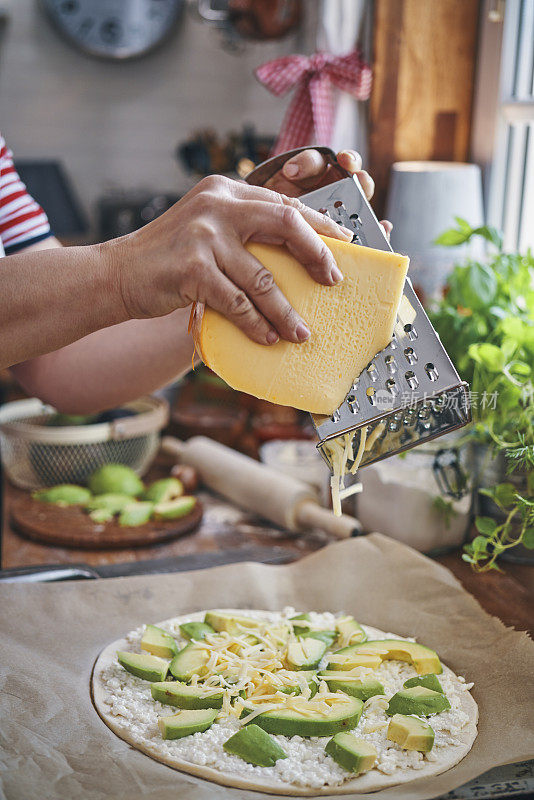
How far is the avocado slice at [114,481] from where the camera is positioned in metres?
2.01

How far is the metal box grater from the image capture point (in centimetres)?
101

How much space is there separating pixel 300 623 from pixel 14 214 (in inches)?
35.7

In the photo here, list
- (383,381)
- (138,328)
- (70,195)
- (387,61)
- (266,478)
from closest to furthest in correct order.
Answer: (383,381) < (138,328) < (266,478) < (387,61) < (70,195)

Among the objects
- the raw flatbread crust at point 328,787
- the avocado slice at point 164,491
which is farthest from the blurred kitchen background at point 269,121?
the raw flatbread crust at point 328,787

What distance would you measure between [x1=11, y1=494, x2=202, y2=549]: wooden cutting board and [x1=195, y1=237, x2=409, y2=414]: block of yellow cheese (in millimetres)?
879

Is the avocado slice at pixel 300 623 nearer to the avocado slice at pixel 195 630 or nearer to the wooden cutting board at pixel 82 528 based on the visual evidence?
the avocado slice at pixel 195 630

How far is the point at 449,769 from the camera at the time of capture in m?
1.05

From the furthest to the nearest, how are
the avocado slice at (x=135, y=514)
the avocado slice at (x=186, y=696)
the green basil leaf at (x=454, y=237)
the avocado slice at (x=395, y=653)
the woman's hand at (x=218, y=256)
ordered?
the avocado slice at (x=135, y=514), the green basil leaf at (x=454, y=237), the avocado slice at (x=395, y=653), the avocado slice at (x=186, y=696), the woman's hand at (x=218, y=256)

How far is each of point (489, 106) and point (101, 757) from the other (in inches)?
76.2

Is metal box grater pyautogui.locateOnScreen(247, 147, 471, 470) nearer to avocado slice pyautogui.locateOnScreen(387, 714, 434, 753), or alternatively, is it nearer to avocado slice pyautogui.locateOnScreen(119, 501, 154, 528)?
avocado slice pyautogui.locateOnScreen(387, 714, 434, 753)

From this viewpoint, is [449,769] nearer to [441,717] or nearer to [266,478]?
[441,717]

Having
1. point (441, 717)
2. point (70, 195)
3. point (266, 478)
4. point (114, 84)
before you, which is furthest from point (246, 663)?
point (114, 84)

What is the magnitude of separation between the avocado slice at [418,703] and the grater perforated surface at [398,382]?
0.36 m

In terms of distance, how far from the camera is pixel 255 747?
105cm
